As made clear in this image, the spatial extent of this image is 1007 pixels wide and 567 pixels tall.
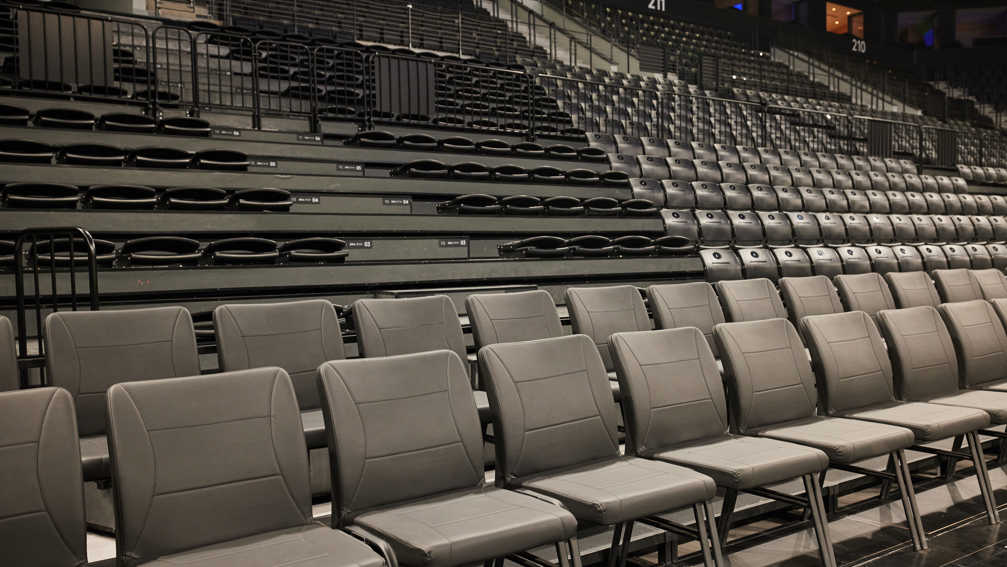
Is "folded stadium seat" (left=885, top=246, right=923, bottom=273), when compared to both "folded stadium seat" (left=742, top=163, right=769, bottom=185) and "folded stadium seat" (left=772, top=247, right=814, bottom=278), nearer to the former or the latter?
"folded stadium seat" (left=772, top=247, right=814, bottom=278)

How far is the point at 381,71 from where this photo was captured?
7133mm

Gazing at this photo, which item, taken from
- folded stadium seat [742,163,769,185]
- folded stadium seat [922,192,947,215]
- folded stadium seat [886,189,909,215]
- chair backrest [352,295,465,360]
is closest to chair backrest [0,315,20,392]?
chair backrest [352,295,465,360]

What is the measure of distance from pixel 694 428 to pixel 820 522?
1.60 ft

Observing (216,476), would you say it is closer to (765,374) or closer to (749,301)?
(765,374)

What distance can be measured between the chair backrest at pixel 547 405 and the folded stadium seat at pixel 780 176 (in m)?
6.32

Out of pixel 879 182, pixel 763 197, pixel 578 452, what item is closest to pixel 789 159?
pixel 879 182

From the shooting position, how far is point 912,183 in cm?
946

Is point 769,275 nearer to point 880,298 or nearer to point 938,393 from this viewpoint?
point 880,298

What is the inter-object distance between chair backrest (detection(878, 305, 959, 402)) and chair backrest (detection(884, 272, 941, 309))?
1.10m

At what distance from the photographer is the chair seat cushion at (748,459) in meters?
2.34

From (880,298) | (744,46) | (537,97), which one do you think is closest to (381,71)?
(537,97)

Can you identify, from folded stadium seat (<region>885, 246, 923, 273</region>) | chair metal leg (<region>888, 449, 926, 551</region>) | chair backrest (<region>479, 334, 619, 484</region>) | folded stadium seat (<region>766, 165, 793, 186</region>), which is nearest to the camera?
chair backrest (<region>479, 334, 619, 484</region>)

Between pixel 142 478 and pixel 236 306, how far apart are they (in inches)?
46.3

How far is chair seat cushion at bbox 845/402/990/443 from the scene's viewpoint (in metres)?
2.88
